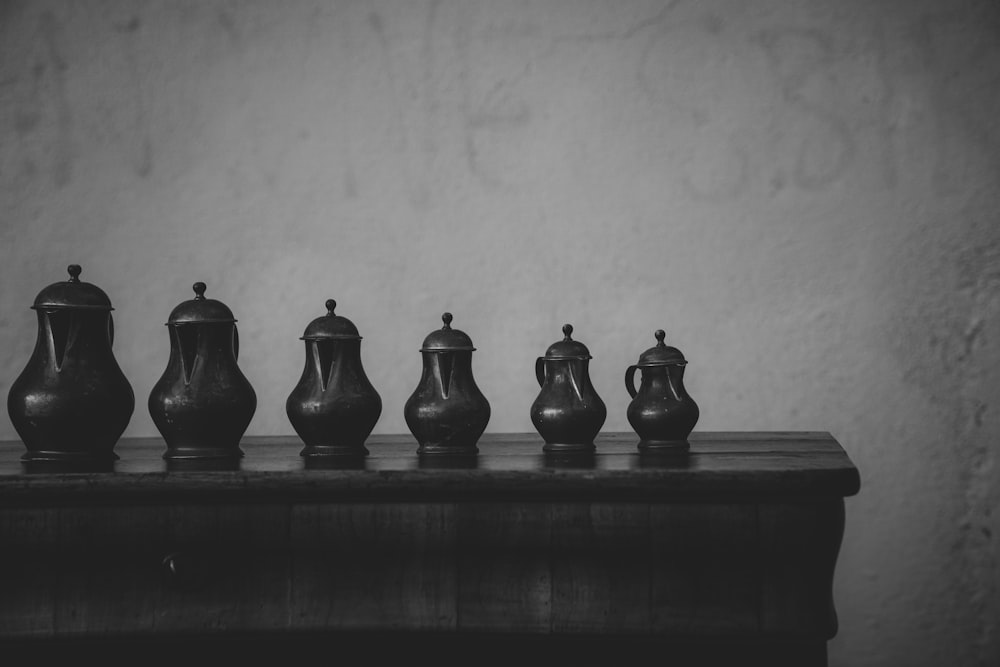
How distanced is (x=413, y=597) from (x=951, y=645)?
1432 mm

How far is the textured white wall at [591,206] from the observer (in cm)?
184

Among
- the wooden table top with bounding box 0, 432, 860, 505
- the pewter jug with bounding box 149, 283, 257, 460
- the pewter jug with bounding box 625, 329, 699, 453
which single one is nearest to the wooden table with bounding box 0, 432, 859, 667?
the wooden table top with bounding box 0, 432, 860, 505

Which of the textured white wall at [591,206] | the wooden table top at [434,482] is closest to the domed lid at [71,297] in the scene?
the wooden table top at [434,482]

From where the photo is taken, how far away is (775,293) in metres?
1.90

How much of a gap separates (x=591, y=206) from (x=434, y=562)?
3.78 ft

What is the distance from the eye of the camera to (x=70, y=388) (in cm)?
112

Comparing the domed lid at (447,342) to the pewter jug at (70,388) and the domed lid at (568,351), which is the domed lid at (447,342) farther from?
the pewter jug at (70,388)

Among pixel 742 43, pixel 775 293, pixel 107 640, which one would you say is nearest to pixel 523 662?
pixel 107 640

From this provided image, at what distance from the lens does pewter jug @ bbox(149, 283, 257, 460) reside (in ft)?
3.76

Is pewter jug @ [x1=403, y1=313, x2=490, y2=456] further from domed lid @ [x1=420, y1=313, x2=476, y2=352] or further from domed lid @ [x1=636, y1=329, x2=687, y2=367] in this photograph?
domed lid @ [x1=636, y1=329, x2=687, y2=367]

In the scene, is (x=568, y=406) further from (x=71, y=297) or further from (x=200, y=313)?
(x=71, y=297)

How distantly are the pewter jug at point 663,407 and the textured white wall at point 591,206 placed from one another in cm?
63

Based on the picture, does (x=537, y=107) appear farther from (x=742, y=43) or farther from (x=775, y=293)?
(x=775, y=293)

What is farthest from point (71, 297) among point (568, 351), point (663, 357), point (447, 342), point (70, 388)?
point (663, 357)
